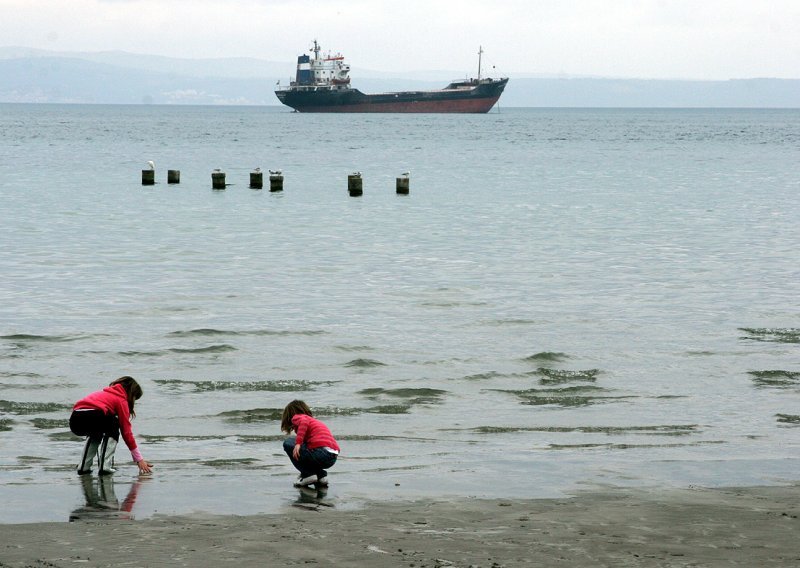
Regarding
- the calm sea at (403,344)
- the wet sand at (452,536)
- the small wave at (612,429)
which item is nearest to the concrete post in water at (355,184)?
the calm sea at (403,344)

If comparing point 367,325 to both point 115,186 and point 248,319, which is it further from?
point 115,186

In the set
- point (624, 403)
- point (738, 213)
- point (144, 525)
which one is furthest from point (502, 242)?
point (144, 525)

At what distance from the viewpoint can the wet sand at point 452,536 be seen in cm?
817

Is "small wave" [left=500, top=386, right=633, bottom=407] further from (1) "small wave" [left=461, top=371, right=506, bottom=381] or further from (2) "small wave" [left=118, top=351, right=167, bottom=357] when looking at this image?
(2) "small wave" [left=118, top=351, right=167, bottom=357]

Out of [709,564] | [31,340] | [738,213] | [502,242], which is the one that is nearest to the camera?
[709,564]

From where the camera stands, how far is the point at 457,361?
18172 mm

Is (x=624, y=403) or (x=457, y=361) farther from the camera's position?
A: (x=457, y=361)

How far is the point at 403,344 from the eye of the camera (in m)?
19.5

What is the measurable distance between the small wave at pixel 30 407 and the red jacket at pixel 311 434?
5133mm

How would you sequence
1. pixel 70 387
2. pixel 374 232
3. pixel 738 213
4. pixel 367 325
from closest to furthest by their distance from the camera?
pixel 70 387 → pixel 367 325 → pixel 374 232 → pixel 738 213

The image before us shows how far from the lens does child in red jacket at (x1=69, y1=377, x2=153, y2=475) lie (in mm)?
10648

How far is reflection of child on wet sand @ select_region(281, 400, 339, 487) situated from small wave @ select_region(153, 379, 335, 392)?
209 inches

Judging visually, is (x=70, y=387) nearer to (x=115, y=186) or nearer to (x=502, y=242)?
(x=502, y=242)

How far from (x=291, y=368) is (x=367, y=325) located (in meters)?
3.73
